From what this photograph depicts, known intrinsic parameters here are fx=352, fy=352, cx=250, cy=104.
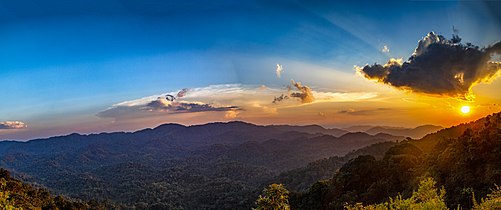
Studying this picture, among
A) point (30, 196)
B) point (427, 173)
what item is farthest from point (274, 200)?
point (30, 196)

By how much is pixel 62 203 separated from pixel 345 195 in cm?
7800

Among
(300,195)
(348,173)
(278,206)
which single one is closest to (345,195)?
(348,173)

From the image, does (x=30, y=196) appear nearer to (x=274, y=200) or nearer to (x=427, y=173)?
(x=274, y=200)

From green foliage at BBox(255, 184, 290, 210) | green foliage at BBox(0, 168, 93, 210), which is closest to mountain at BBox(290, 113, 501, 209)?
green foliage at BBox(255, 184, 290, 210)

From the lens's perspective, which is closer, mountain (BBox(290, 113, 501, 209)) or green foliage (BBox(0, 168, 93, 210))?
mountain (BBox(290, 113, 501, 209))

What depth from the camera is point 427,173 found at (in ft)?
232

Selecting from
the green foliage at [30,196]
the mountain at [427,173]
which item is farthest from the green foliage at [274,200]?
the green foliage at [30,196]

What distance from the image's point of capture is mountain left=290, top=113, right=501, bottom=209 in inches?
2374

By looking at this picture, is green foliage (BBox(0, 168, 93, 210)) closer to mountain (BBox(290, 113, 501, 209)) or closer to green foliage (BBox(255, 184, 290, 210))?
mountain (BBox(290, 113, 501, 209))

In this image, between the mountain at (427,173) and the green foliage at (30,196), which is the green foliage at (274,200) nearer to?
the mountain at (427,173)

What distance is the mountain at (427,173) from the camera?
60303 mm

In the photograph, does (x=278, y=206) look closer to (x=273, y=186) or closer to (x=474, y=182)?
(x=273, y=186)

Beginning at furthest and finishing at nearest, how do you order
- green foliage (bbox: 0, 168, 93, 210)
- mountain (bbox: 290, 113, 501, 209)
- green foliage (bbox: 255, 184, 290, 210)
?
green foliage (bbox: 0, 168, 93, 210) → mountain (bbox: 290, 113, 501, 209) → green foliage (bbox: 255, 184, 290, 210)

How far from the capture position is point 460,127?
415 ft
